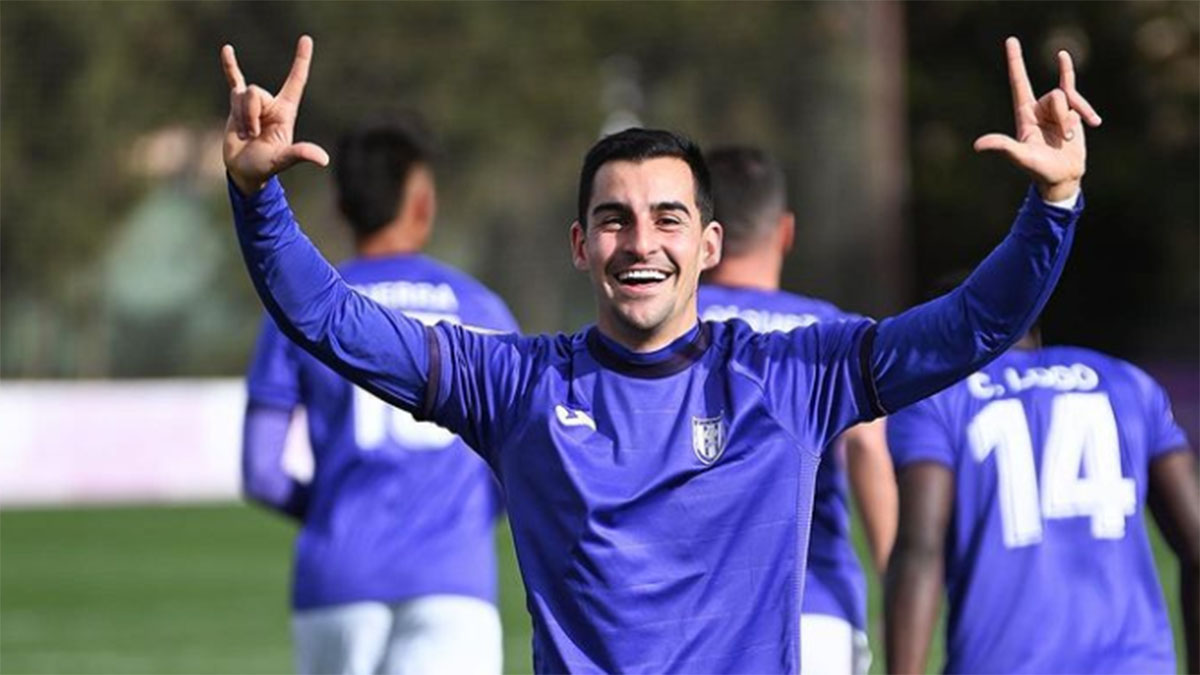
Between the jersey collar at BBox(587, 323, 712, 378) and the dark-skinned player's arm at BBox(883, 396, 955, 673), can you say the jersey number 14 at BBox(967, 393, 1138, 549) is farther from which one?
the jersey collar at BBox(587, 323, 712, 378)

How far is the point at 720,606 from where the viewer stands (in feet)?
14.5

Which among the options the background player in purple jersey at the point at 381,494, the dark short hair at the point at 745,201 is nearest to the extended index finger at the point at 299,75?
the background player in purple jersey at the point at 381,494

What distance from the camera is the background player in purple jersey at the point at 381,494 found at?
6367mm

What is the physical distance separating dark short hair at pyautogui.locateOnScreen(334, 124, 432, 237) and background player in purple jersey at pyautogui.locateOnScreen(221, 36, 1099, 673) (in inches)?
84.6

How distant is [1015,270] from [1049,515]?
4.81 ft

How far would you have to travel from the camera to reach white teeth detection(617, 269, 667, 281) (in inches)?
175

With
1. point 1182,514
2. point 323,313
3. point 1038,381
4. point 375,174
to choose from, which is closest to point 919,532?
point 1038,381

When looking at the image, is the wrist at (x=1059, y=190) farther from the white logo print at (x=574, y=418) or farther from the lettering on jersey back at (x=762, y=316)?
the lettering on jersey back at (x=762, y=316)

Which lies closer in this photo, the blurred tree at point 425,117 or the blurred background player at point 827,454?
the blurred background player at point 827,454

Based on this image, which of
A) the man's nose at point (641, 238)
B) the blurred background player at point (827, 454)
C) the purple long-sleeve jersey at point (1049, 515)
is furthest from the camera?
the blurred background player at point (827, 454)

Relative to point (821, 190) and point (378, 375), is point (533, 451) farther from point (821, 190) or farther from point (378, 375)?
point (821, 190)

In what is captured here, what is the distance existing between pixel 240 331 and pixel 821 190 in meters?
6.13

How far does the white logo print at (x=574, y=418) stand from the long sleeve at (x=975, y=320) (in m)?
0.52

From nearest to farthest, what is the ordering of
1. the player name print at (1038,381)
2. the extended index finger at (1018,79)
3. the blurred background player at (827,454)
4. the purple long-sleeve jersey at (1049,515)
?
1. the extended index finger at (1018,79)
2. the purple long-sleeve jersey at (1049,515)
3. the player name print at (1038,381)
4. the blurred background player at (827,454)
